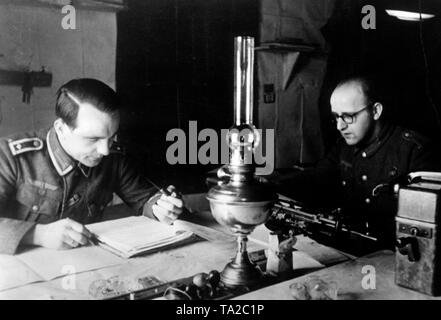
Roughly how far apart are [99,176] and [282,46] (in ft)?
6.85

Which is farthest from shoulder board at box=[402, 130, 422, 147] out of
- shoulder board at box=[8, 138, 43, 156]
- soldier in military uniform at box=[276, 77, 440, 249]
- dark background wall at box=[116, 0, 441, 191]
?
shoulder board at box=[8, 138, 43, 156]

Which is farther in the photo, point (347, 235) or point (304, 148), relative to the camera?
point (304, 148)

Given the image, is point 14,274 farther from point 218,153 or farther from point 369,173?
point 218,153

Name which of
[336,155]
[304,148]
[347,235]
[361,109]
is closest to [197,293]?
[347,235]

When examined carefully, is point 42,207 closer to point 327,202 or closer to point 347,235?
point 347,235

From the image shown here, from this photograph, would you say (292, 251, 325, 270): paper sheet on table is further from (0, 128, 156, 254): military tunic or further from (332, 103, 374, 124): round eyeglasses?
(332, 103, 374, 124): round eyeglasses

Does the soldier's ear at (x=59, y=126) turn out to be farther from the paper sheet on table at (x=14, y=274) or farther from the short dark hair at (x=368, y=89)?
the short dark hair at (x=368, y=89)

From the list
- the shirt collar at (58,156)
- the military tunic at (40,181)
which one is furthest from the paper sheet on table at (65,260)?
the shirt collar at (58,156)

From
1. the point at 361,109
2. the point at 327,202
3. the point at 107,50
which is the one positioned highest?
the point at 107,50

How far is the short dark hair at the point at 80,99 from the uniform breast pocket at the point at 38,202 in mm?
365

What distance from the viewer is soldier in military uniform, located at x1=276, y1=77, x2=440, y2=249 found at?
8.46 ft

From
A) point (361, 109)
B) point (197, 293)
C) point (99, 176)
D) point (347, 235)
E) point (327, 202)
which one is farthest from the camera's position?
point (327, 202)

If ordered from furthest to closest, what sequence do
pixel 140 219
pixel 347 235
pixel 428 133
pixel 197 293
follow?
pixel 428 133 → pixel 140 219 → pixel 347 235 → pixel 197 293

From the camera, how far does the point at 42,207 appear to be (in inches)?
82.6
